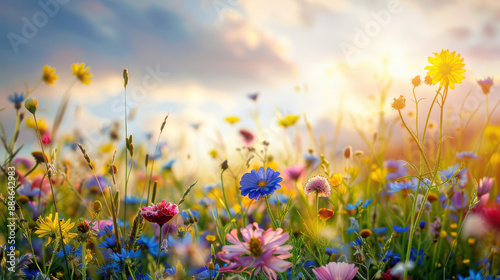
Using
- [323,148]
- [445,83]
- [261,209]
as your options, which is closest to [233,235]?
[445,83]

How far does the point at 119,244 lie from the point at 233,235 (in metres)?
0.40

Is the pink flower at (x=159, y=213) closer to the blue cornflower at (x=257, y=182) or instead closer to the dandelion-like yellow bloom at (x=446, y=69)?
the blue cornflower at (x=257, y=182)

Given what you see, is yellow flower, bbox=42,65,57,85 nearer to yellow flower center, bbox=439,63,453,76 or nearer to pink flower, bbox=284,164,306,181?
pink flower, bbox=284,164,306,181

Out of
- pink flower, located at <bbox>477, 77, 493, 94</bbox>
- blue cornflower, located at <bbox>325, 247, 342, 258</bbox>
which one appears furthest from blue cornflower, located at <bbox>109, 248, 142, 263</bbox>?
pink flower, located at <bbox>477, 77, 493, 94</bbox>

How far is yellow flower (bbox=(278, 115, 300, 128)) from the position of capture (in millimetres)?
1962

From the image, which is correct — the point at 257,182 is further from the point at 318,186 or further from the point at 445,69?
the point at 445,69

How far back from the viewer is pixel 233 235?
711 mm

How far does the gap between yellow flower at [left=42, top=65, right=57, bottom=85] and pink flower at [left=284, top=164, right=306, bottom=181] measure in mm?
944

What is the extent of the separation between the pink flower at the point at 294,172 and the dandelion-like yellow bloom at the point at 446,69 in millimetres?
841

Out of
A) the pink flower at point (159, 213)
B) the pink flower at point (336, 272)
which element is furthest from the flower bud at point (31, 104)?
the pink flower at point (336, 272)

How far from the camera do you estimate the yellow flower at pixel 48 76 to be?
4.55 ft

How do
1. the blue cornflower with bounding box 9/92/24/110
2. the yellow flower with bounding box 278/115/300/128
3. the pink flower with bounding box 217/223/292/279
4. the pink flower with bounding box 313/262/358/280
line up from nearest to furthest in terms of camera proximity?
the pink flower with bounding box 217/223/292/279, the pink flower with bounding box 313/262/358/280, the blue cornflower with bounding box 9/92/24/110, the yellow flower with bounding box 278/115/300/128

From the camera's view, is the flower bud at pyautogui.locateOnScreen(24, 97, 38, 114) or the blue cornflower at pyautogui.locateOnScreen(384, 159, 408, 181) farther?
the blue cornflower at pyautogui.locateOnScreen(384, 159, 408, 181)

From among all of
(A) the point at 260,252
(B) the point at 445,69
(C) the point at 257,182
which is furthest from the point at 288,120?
(A) the point at 260,252
